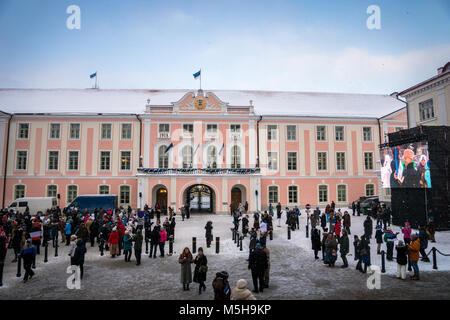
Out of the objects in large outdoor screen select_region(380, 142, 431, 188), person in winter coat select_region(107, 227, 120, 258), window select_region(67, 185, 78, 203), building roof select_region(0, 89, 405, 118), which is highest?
building roof select_region(0, 89, 405, 118)

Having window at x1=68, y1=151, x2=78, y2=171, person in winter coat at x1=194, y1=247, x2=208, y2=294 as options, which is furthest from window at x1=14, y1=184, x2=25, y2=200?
person in winter coat at x1=194, y1=247, x2=208, y2=294

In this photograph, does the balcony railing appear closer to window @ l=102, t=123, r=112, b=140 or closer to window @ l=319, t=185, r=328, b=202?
window @ l=102, t=123, r=112, b=140

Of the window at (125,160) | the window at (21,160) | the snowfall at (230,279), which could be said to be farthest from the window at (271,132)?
the window at (21,160)

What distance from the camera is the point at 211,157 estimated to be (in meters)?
31.7

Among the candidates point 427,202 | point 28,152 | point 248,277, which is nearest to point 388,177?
point 427,202

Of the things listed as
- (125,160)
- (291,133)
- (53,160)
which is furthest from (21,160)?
(291,133)

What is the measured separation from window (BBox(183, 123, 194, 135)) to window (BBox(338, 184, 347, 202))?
1875 cm

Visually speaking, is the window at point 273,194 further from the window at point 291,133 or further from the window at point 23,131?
the window at point 23,131

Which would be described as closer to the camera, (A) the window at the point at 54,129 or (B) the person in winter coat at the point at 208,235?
(B) the person in winter coat at the point at 208,235

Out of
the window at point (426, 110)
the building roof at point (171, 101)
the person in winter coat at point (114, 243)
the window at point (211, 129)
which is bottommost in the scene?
the person in winter coat at point (114, 243)

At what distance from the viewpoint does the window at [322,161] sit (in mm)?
33531

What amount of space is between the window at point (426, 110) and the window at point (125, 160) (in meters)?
28.5

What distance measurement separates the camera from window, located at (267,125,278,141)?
33.1 m
